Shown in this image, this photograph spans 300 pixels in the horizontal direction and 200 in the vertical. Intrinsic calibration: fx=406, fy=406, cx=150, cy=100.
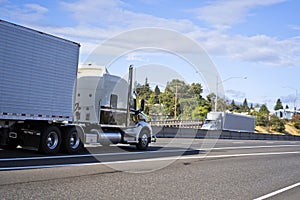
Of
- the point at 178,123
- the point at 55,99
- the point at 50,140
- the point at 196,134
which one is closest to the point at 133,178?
the point at 50,140

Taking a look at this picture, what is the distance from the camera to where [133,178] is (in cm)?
1075

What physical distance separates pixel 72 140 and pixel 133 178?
17.7 ft

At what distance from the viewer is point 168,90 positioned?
2092 cm

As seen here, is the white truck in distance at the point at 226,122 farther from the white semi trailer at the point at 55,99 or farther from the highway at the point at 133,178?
the highway at the point at 133,178

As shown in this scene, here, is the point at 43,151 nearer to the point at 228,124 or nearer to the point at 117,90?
the point at 117,90

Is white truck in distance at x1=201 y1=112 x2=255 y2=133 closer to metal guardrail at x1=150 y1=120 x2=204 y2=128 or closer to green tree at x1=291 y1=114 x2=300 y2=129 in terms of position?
metal guardrail at x1=150 y1=120 x2=204 y2=128

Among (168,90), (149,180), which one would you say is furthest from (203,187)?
(168,90)

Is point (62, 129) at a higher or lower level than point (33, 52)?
Result: lower

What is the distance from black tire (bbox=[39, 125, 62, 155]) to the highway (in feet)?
1.08

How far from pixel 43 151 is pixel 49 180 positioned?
5.01 meters

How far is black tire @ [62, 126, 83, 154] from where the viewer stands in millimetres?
15125

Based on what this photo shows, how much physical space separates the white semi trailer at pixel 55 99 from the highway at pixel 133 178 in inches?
31.7

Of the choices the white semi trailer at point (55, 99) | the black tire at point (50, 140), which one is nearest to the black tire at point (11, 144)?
the white semi trailer at point (55, 99)

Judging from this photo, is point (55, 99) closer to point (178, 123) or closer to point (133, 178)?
point (133, 178)
